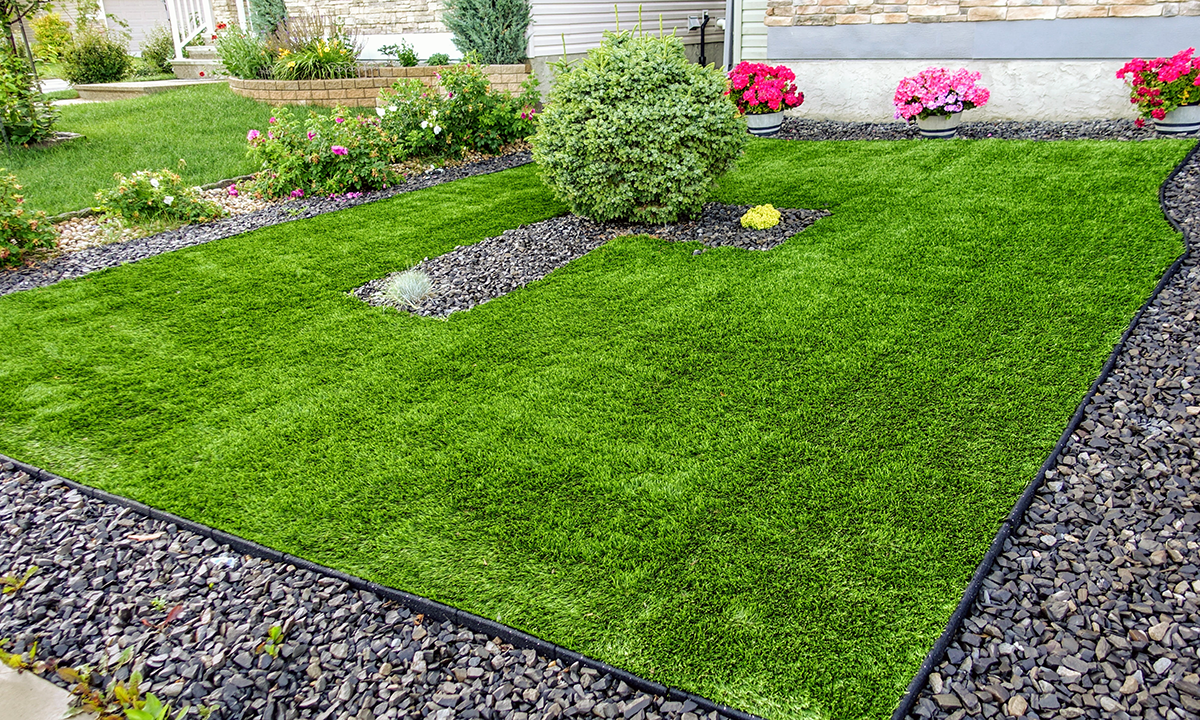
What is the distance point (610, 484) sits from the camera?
3.06 meters

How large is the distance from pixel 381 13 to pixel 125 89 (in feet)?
16.6

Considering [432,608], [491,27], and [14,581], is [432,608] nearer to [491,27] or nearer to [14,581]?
[14,581]

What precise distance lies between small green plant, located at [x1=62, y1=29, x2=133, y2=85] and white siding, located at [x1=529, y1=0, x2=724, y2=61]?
10.3m

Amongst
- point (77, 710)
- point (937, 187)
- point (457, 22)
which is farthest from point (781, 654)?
point (457, 22)

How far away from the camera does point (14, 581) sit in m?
2.73

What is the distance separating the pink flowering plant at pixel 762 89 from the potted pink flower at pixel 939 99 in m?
1.39

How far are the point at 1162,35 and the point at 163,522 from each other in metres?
9.70

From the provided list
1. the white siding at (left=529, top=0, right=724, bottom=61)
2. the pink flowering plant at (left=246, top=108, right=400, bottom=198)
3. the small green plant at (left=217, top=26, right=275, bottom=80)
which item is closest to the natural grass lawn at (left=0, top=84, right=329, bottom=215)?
the small green plant at (left=217, top=26, right=275, bottom=80)

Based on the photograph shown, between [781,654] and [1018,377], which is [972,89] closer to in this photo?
[1018,377]

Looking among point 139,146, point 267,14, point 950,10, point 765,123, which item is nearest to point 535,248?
point 765,123

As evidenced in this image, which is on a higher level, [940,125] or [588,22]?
[588,22]

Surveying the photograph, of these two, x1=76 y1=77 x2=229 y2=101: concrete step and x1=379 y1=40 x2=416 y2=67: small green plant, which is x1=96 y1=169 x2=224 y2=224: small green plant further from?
x1=76 y1=77 x2=229 y2=101: concrete step

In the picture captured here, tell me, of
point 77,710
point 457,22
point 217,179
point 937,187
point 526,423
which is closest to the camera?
point 77,710

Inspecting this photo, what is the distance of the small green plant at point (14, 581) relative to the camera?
2697 mm
